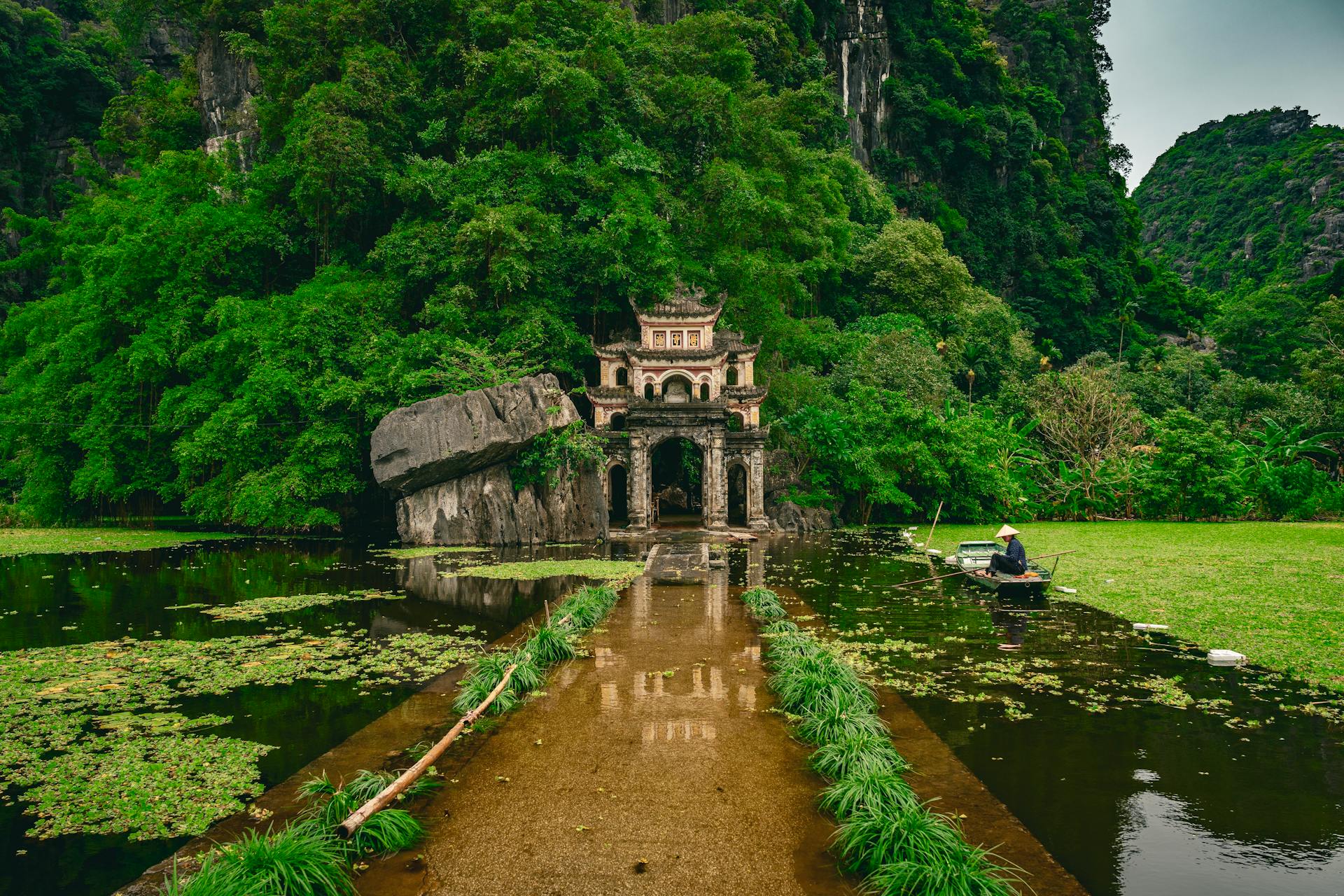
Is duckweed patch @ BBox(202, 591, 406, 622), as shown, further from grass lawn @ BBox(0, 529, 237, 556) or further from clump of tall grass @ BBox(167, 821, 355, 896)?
grass lawn @ BBox(0, 529, 237, 556)

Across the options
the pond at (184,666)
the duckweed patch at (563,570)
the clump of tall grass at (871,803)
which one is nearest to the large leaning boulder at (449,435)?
the pond at (184,666)

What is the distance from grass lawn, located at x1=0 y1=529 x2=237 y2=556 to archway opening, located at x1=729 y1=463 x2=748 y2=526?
15.8m

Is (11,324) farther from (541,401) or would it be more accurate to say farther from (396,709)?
(396,709)

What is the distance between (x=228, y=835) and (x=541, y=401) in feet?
58.9

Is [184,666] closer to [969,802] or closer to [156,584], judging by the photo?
[156,584]

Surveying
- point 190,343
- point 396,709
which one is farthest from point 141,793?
point 190,343

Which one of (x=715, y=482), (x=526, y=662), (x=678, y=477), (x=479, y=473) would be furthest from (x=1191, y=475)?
(x=526, y=662)

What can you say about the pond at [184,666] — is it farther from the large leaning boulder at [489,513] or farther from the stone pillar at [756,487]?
the stone pillar at [756,487]

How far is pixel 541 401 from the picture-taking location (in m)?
22.2

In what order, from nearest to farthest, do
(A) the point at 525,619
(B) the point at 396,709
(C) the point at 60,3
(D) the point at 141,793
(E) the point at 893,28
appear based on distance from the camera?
1. (D) the point at 141,793
2. (B) the point at 396,709
3. (A) the point at 525,619
4. (C) the point at 60,3
5. (E) the point at 893,28

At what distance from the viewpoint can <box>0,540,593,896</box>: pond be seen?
16.2 feet

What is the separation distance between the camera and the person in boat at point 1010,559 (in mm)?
12133

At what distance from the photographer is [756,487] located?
24.7 metres

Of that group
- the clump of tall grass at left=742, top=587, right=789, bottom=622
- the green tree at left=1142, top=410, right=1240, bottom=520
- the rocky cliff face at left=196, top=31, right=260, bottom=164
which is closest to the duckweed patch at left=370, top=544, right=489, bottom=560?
the clump of tall grass at left=742, top=587, right=789, bottom=622
